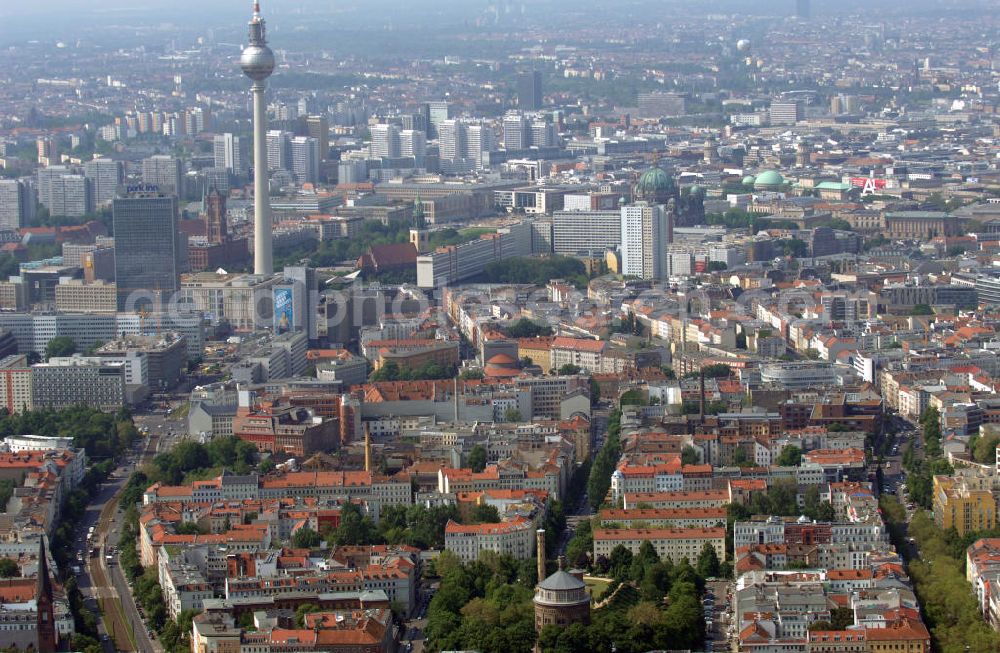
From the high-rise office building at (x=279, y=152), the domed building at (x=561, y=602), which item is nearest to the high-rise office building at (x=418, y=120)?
the high-rise office building at (x=279, y=152)

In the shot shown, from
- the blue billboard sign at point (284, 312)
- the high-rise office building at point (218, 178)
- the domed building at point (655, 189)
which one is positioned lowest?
the high-rise office building at point (218, 178)

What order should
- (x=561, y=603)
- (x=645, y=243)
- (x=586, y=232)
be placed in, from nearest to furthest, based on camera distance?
(x=561, y=603) → (x=645, y=243) → (x=586, y=232)

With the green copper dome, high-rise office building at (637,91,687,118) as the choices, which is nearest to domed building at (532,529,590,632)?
the green copper dome

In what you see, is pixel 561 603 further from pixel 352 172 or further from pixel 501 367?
pixel 352 172

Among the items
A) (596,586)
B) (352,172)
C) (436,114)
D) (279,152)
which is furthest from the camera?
(436,114)

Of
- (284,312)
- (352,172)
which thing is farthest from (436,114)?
(284,312)

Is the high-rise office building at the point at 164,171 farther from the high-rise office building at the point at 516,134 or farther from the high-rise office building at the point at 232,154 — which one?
the high-rise office building at the point at 516,134

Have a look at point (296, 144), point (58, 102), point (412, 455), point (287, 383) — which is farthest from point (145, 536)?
point (58, 102)

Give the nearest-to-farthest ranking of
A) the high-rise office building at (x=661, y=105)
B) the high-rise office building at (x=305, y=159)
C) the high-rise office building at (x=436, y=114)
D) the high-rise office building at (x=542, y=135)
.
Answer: the high-rise office building at (x=305, y=159) < the high-rise office building at (x=542, y=135) < the high-rise office building at (x=436, y=114) < the high-rise office building at (x=661, y=105)
